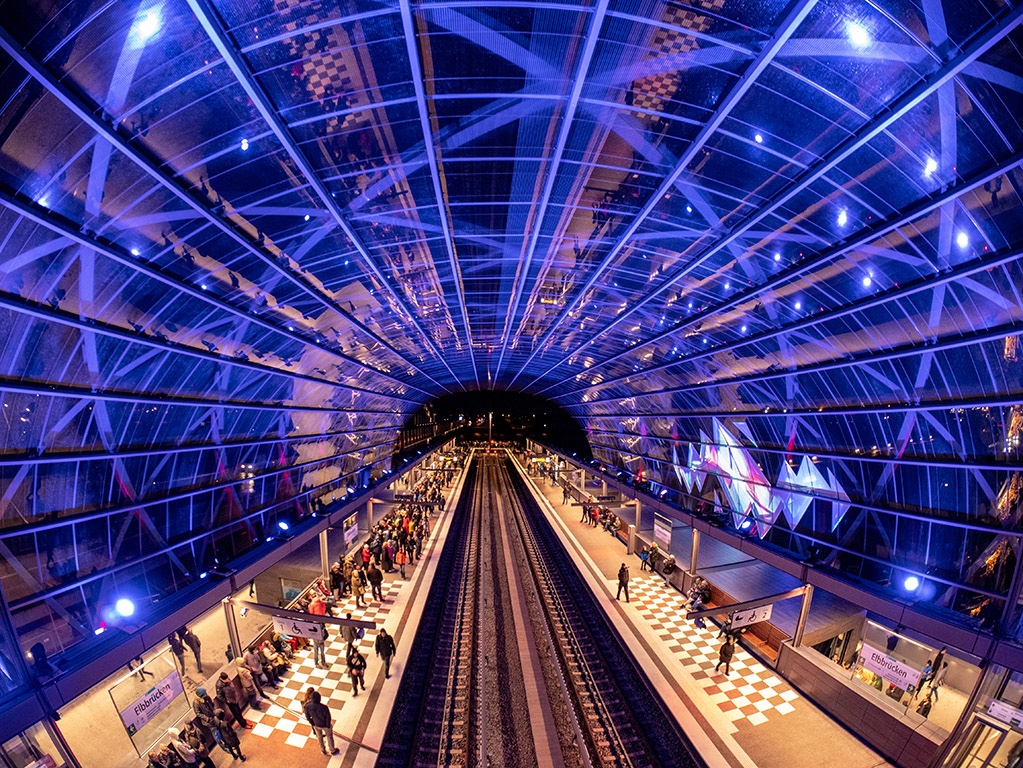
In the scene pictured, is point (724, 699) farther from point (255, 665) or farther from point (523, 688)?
point (255, 665)

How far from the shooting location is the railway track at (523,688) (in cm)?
1280

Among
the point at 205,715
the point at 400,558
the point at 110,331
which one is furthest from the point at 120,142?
the point at 400,558

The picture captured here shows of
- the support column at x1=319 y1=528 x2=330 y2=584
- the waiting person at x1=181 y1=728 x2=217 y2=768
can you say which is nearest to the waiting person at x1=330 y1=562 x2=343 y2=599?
the support column at x1=319 y1=528 x2=330 y2=584

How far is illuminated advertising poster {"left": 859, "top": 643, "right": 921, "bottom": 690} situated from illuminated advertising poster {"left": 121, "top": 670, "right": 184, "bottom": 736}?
779 inches

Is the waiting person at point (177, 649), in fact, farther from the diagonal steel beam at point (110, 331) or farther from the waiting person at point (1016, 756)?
the waiting person at point (1016, 756)

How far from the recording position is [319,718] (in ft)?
38.2

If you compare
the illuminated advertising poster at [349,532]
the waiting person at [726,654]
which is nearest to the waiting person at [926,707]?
the waiting person at [726,654]

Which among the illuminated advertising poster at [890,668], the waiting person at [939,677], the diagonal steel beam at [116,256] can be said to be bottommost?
the waiting person at [939,677]

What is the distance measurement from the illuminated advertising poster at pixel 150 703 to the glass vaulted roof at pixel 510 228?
4.55 m

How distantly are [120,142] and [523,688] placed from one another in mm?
18241

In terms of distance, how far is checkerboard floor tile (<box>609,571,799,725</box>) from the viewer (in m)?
15.0

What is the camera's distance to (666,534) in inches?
996

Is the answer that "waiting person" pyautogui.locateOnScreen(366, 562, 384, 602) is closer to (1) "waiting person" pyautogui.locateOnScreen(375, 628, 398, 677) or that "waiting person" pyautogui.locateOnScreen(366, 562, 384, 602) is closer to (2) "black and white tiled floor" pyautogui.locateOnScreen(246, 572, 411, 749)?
(2) "black and white tiled floor" pyautogui.locateOnScreen(246, 572, 411, 749)

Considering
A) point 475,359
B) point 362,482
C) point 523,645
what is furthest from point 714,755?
point 475,359
